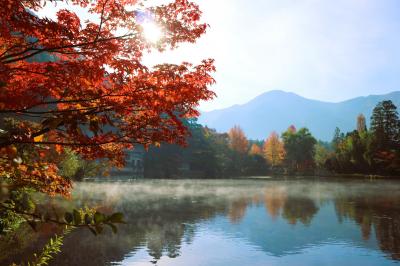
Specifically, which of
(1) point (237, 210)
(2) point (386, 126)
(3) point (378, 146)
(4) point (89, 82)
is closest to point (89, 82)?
(4) point (89, 82)

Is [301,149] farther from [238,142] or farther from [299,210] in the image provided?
[299,210]

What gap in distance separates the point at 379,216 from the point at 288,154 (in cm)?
8192

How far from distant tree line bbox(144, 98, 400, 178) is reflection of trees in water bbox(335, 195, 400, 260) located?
2781 centimetres

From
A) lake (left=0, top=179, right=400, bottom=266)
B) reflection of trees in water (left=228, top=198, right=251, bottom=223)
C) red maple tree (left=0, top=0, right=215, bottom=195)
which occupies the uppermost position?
red maple tree (left=0, top=0, right=215, bottom=195)

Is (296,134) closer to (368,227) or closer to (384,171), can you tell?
(384,171)

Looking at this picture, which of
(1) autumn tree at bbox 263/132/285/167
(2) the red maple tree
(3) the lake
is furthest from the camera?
(1) autumn tree at bbox 263/132/285/167

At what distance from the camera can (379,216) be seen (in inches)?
932

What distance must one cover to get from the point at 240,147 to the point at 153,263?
99.4 meters

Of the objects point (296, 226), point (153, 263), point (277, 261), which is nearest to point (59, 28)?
point (153, 263)

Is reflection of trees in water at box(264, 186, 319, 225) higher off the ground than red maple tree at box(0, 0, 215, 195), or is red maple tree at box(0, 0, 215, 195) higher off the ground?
red maple tree at box(0, 0, 215, 195)

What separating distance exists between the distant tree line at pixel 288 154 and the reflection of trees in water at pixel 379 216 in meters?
27.8

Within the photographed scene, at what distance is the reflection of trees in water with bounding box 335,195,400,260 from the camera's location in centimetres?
1689

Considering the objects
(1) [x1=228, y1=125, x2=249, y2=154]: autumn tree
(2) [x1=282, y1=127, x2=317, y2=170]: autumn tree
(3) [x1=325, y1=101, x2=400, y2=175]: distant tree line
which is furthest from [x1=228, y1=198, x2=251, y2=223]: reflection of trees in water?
(1) [x1=228, y1=125, x2=249, y2=154]: autumn tree

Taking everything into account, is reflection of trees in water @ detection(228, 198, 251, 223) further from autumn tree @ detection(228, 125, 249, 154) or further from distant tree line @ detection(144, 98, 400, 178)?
autumn tree @ detection(228, 125, 249, 154)
